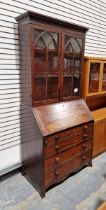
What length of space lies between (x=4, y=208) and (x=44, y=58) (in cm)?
179

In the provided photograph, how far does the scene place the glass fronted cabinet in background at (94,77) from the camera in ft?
9.64

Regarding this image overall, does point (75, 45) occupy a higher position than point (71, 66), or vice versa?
point (75, 45)

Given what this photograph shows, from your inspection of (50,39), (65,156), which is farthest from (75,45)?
(65,156)

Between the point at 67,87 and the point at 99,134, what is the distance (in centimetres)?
A: 106

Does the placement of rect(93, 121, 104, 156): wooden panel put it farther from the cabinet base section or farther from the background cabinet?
the background cabinet

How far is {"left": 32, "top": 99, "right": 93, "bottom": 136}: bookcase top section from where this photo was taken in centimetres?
218

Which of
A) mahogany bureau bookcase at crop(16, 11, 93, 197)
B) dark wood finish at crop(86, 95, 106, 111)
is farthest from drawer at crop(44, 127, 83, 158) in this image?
dark wood finish at crop(86, 95, 106, 111)

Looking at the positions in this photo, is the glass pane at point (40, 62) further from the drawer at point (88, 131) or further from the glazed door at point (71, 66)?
the drawer at point (88, 131)

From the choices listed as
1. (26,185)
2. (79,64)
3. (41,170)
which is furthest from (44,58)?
(26,185)

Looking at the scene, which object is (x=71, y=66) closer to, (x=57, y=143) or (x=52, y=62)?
(x=52, y=62)

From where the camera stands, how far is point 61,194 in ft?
7.54

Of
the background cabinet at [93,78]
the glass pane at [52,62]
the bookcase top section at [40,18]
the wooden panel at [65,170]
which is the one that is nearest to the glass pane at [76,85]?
the background cabinet at [93,78]

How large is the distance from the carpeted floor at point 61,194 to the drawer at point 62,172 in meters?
0.13

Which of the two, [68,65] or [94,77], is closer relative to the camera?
[68,65]
